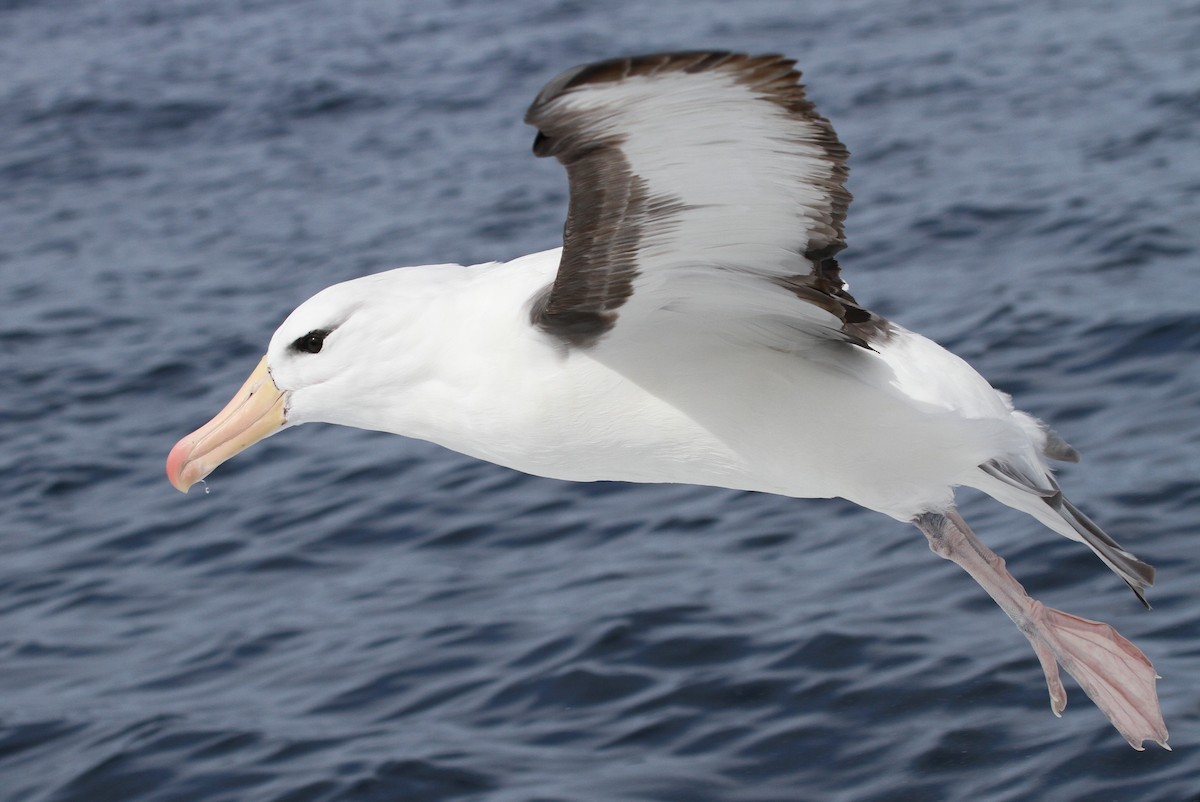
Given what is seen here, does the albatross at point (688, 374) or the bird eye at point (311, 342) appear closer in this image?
the albatross at point (688, 374)

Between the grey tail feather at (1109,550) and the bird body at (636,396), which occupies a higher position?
the bird body at (636,396)

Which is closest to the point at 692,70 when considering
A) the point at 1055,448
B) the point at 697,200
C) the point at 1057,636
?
the point at 697,200

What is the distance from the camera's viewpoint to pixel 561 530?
8398mm

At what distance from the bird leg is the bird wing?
1.21 m

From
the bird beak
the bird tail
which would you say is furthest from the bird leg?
the bird beak

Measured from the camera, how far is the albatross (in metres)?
4.35

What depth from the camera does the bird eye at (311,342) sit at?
210 inches

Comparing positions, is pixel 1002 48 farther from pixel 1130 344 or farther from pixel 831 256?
pixel 831 256

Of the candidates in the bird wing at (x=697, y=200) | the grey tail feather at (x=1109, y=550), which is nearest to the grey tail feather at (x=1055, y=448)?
the grey tail feather at (x=1109, y=550)

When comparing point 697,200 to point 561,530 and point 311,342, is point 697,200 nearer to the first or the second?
point 311,342

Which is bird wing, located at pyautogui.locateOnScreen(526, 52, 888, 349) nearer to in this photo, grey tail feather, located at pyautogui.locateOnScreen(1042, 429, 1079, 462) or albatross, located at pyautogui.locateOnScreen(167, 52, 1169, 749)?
albatross, located at pyautogui.locateOnScreen(167, 52, 1169, 749)

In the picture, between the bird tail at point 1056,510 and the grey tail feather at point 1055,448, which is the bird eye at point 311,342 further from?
the grey tail feather at point 1055,448

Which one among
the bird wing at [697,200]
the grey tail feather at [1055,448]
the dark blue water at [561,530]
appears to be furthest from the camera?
the dark blue water at [561,530]

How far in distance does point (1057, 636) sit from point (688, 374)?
6.16 feet
